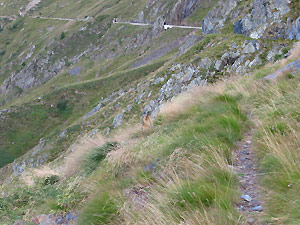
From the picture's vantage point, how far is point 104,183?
404 cm

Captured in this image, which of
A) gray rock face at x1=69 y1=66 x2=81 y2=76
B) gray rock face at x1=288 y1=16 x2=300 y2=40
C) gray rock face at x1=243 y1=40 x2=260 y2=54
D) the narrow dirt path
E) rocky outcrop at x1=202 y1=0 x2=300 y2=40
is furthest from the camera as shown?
gray rock face at x1=69 y1=66 x2=81 y2=76

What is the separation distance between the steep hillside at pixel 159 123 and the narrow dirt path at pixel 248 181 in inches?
2.7

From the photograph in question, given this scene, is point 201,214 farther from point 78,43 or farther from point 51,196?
point 78,43

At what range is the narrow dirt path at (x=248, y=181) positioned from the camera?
2504mm

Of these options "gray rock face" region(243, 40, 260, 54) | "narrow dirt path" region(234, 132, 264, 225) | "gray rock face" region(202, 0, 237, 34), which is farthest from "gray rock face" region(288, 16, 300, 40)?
"narrow dirt path" region(234, 132, 264, 225)

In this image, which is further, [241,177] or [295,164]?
[241,177]

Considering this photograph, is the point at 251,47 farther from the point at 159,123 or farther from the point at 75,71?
the point at 75,71

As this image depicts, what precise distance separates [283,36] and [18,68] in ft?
264

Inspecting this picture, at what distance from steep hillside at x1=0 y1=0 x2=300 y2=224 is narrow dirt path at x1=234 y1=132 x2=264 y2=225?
69mm

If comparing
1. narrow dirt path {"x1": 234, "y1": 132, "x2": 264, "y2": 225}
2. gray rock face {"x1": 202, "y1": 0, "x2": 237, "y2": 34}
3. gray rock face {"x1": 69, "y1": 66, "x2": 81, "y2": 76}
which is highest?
narrow dirt path {"x1": 234, "y1": 132, "x2": 264, "y2": 225}

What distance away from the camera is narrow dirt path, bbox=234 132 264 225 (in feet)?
8.21

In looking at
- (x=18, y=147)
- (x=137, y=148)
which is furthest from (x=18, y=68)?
(x=137, y=148)

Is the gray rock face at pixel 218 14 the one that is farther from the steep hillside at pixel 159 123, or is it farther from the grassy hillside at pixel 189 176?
the grassy hillside at pixel 189 176

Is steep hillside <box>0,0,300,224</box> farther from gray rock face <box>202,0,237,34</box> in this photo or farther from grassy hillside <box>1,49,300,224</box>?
gray rock face <box>202,0,237,34</box>
